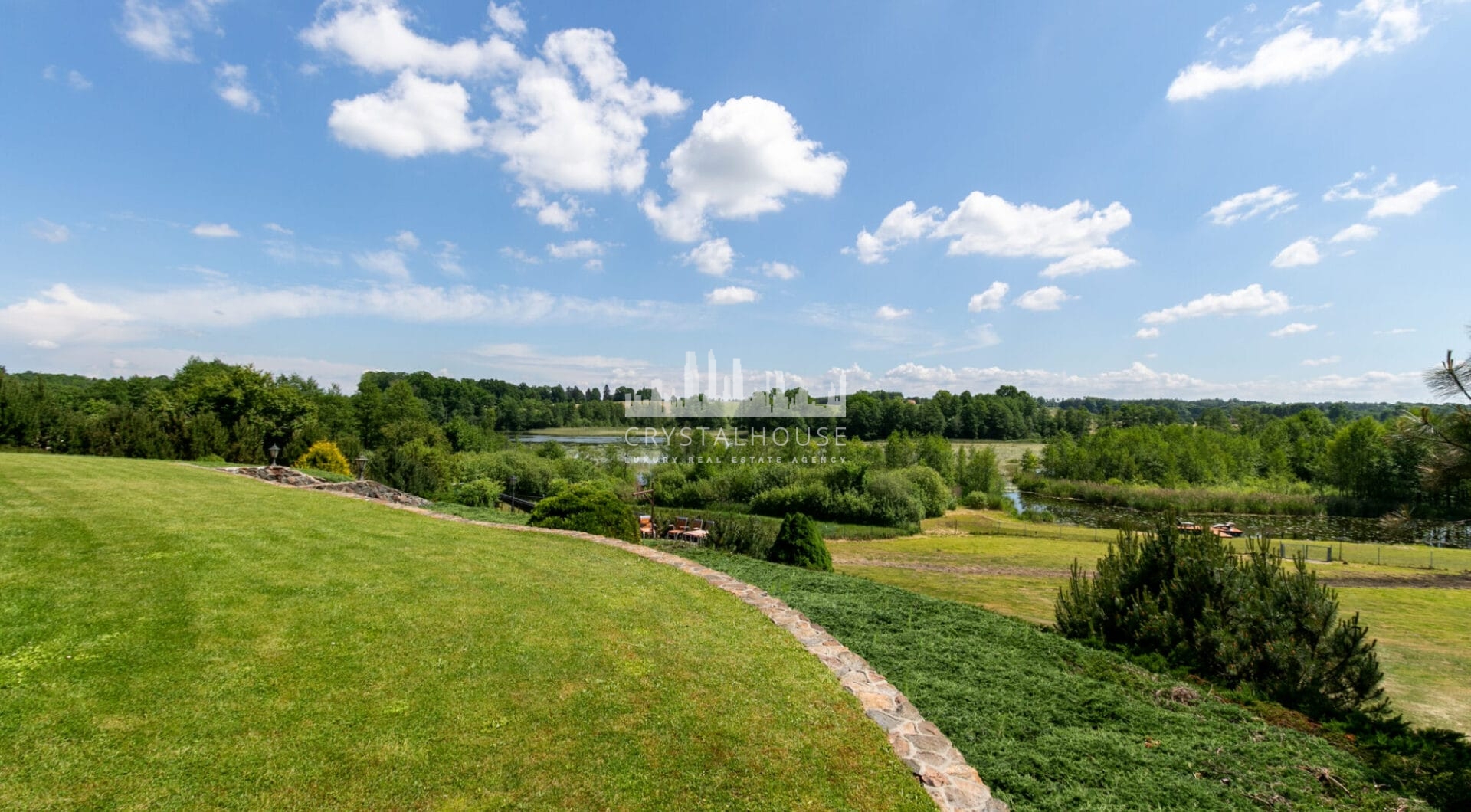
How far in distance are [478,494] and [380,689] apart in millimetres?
19414

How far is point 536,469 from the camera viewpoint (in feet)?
108

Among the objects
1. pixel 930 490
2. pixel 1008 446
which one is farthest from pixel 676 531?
pixel 1008 446

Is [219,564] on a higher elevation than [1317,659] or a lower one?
higher

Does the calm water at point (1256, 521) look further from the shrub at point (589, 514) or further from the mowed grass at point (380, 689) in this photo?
the mowed grass at point (380, 689)

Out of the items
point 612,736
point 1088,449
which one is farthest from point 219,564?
point 1088,449

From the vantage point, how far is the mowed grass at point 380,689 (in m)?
3.19

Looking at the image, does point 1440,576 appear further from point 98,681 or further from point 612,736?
point 98,681

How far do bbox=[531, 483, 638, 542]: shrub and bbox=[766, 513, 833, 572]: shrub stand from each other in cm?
305

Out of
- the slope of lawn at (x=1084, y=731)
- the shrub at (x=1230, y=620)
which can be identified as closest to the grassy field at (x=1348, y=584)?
→ the shrub at (x=1230, y=620)

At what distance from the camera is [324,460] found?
2528 cm

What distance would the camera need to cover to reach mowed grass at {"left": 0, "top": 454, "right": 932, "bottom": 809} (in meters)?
3.19

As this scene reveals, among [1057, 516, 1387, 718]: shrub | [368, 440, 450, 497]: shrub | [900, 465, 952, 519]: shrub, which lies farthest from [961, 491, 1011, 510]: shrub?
[1057, 516, 1387, 718]: shrub

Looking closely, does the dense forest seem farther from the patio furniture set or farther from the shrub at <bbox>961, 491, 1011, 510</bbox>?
the patio furniture set

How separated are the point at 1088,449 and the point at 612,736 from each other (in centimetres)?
6562
